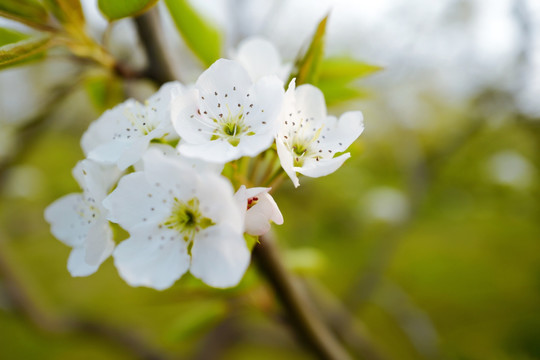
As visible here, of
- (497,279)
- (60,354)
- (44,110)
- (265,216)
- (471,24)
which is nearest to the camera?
(265,216)

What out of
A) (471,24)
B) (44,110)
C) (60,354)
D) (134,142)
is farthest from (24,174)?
(471,24)

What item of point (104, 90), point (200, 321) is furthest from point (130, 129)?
point (200, 321)

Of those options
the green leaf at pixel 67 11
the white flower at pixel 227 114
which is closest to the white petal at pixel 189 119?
the white flower at pixel 227 114

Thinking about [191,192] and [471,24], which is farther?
[471,24]

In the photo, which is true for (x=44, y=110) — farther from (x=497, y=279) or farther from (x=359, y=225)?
(x=497, y=279)

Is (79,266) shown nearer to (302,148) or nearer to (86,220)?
(86,220)

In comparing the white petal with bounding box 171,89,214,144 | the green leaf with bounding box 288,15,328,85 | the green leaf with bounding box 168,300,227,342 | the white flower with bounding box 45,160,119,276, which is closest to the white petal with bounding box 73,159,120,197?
the white flower with bounding box 45,160,119,276

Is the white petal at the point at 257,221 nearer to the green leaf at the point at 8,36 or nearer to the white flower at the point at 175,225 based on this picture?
the white flower at the point at 175,225
